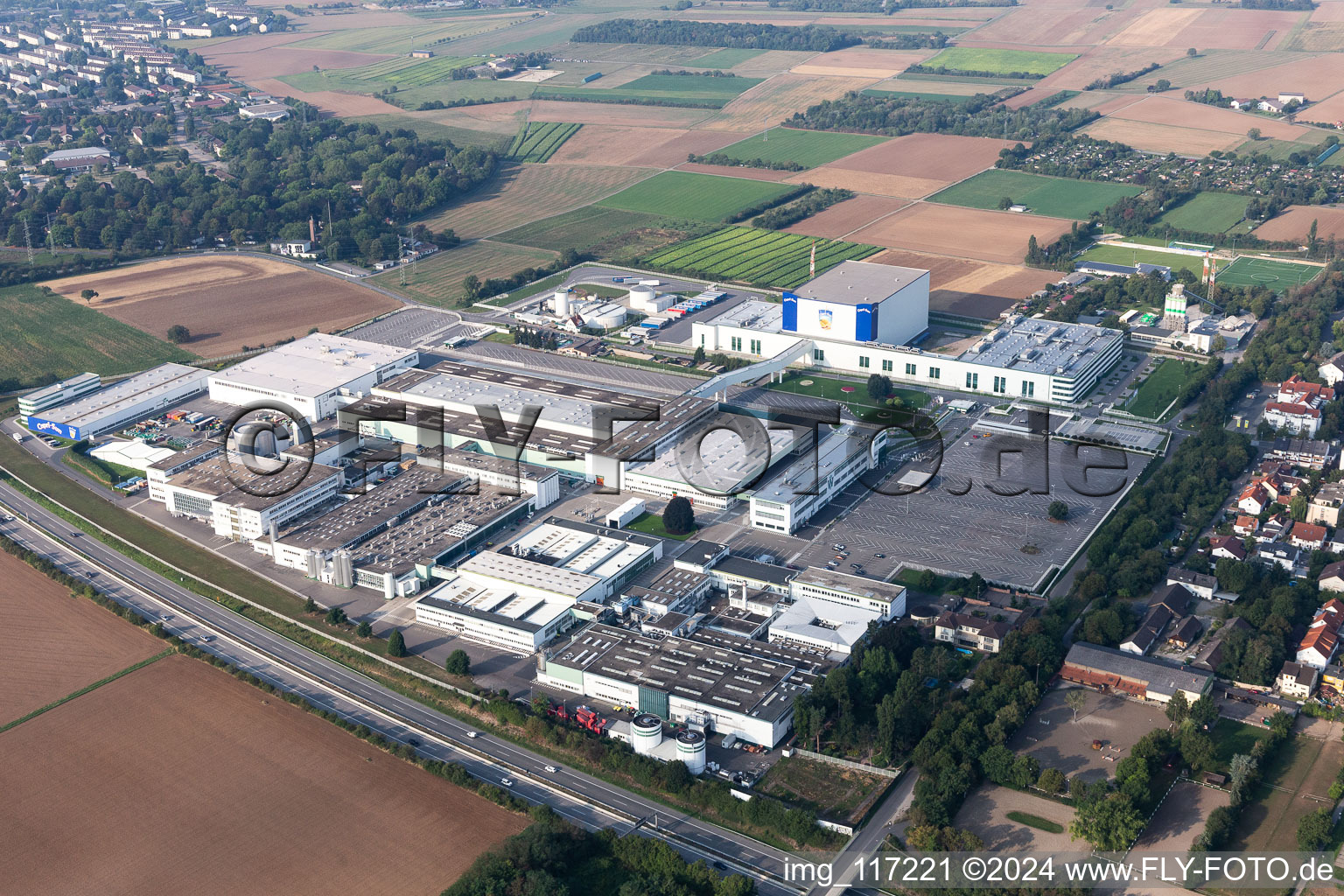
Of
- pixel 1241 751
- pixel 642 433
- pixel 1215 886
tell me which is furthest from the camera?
pixel 642 433

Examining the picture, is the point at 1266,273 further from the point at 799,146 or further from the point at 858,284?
the point at 799,146

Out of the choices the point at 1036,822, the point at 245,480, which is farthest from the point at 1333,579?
the point at 245,480

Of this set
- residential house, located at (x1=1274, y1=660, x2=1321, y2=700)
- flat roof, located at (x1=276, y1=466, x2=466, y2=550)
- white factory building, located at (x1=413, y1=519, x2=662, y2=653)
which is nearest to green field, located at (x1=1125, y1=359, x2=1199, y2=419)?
residential house, located at (x1=1274, y1=660, x2=1321, y2=700)

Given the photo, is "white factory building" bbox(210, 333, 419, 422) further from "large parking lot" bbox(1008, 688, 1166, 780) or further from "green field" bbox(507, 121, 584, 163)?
"green field" bbox(507, 121, 584, 163)

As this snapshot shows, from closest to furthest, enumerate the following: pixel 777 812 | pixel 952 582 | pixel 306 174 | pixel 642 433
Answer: pixel 777 812 < pixel 952 582 < pixel 642 433 < pixel 306 174

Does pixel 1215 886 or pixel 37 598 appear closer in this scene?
pixel 1215 886

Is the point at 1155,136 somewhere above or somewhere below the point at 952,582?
above

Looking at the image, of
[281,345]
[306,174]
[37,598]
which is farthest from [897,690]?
[306,174]

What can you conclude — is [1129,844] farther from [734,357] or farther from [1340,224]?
[1340,224]
